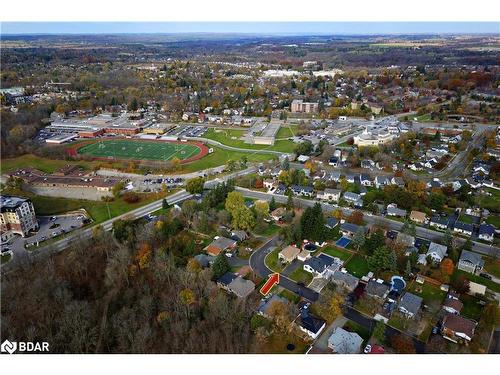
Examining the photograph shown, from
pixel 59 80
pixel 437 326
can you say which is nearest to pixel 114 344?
pixel 437 326

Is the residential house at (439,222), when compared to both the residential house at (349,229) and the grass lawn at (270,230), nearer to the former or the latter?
the residential house at (349,229)

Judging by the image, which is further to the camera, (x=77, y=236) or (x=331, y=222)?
(x=331, y=222)

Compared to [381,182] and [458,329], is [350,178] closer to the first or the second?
[381,182]

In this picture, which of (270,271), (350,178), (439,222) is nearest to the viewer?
(270,271)

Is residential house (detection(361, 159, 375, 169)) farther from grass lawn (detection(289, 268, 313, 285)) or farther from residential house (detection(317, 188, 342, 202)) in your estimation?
grass lawn (detection(289, 268, 313, 285))

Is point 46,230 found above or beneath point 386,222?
beneath

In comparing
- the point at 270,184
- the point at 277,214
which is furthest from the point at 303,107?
the point at 277,214
